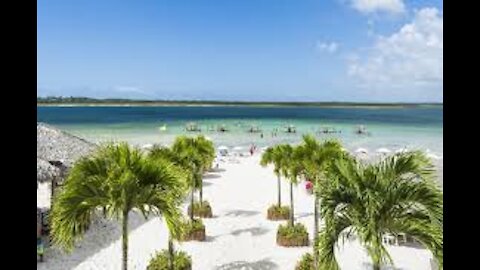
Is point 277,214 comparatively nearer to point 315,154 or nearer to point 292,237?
point 292,237

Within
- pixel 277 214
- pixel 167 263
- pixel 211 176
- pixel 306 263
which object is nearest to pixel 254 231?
pixel 277 214

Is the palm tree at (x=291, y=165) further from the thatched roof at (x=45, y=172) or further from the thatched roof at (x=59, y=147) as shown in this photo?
the thatched roof at (x=59, y=147)

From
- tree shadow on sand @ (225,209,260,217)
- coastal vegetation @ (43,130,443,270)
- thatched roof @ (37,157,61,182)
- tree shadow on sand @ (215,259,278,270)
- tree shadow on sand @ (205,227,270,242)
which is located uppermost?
coastal vegetation @ (43,130,443,270)

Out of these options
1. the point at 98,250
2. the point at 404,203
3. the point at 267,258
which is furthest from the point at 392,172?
the point at 98,250

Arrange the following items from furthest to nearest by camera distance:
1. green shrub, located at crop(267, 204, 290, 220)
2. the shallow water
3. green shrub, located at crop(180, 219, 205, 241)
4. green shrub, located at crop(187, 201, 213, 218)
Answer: the shallow water, green shrub, located at crop(187, 201, 213, 218), green shrub, located at crop(267, 204, 290, 220), green shrub, located at crop(180, 219, 205, 241)

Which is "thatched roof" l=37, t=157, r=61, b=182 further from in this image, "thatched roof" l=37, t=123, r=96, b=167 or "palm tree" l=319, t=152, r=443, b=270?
"palm tree" l=319, t=152, r=443, b=270

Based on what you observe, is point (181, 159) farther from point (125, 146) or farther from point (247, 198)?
point (247, 198)

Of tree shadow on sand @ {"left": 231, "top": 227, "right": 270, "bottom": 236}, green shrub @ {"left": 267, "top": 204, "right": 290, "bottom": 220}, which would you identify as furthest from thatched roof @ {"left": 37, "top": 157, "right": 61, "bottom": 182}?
green shrub @ {"left": 267, "top": 204, "right": 290, "bottom": 220}
